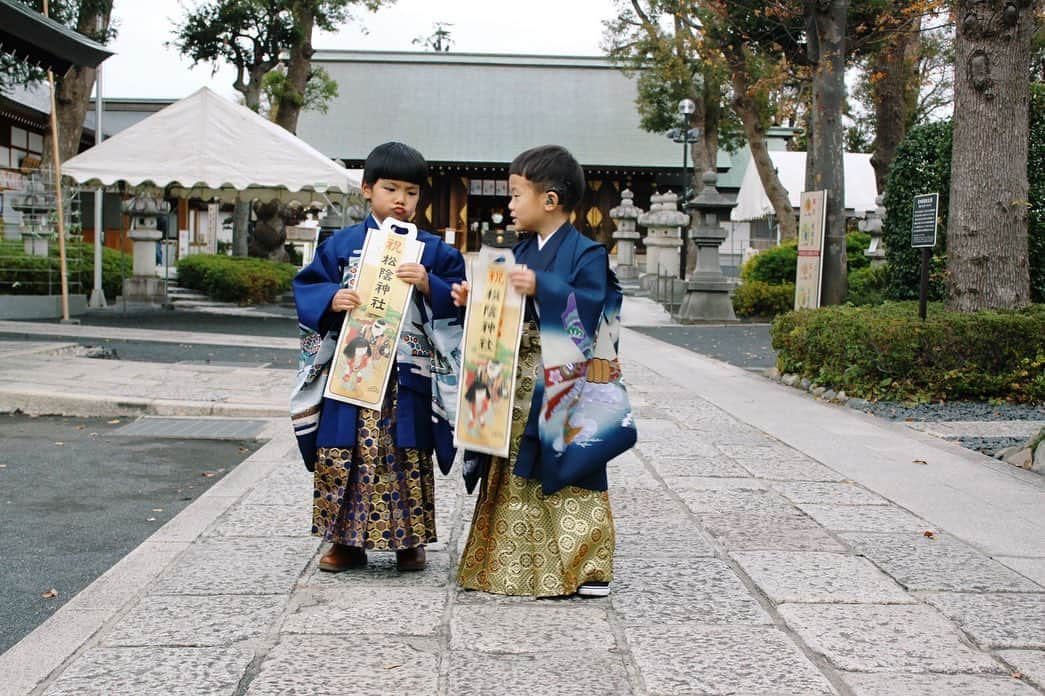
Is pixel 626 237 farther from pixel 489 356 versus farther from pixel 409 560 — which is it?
pixel 489 356

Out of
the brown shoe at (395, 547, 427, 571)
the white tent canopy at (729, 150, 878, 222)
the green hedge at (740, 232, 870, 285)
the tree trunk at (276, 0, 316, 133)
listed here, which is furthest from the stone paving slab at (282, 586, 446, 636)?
the white tent canopy at (729, 150, 878, 222)

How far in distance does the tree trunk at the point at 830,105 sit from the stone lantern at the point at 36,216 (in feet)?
36.1

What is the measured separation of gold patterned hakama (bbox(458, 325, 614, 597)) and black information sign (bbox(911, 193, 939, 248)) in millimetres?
6097

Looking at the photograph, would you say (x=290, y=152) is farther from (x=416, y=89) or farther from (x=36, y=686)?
(x=416, y=89)

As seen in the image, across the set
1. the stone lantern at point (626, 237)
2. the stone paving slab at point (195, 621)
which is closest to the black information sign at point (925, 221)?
the stone paving slab at point (195, 621)

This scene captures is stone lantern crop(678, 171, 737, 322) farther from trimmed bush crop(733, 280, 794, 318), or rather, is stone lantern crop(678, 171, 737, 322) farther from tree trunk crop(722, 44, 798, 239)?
tree trunk crop(722, 44, 798, 239)

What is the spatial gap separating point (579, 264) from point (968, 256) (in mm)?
6992

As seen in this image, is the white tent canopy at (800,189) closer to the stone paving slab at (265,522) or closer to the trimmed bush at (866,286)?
the trimmed bush at (866,286)

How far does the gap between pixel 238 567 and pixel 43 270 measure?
43.7 feet

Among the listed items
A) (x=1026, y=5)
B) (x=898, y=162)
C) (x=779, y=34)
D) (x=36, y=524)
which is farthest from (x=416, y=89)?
(x=36, y=524)

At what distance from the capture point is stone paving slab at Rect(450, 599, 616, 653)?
3.37 m

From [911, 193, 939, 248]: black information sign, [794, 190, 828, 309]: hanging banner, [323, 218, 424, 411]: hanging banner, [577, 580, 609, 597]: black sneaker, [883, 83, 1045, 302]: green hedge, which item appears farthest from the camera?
[794, 190, 828, 309]: hanging banner

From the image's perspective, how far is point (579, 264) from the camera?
384cm

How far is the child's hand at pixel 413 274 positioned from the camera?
3.93m
